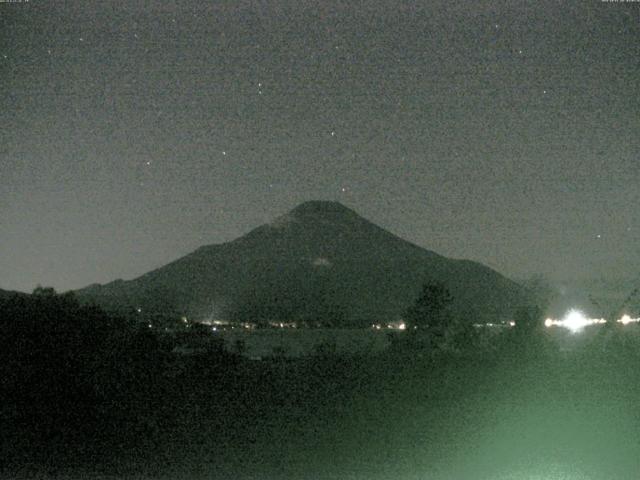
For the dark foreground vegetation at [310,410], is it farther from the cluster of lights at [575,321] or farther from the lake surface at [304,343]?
the lake surface at [304,343]

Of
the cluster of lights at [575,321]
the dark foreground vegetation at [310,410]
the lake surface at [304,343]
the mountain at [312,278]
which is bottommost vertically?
the dark foreground vegetation at [310,410]

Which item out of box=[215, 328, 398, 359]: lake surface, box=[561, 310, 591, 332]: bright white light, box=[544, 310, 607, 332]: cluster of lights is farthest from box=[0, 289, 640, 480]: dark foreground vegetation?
box=[215, 328, 398, 359]: lake surface

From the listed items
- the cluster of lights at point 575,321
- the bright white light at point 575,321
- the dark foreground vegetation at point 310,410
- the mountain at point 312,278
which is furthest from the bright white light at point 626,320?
the mountain at point 312,278

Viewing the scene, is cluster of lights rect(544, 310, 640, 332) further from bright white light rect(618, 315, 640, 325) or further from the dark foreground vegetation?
the dark foreground vegetation

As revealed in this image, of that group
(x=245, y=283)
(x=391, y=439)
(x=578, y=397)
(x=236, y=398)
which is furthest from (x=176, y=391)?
(x=245, y=283)

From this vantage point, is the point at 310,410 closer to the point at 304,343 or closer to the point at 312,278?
the point at 304,343

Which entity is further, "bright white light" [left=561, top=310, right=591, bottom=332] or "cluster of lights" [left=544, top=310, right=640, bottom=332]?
"bright white light" [left=561, top=310, right=591, bottom=332]
